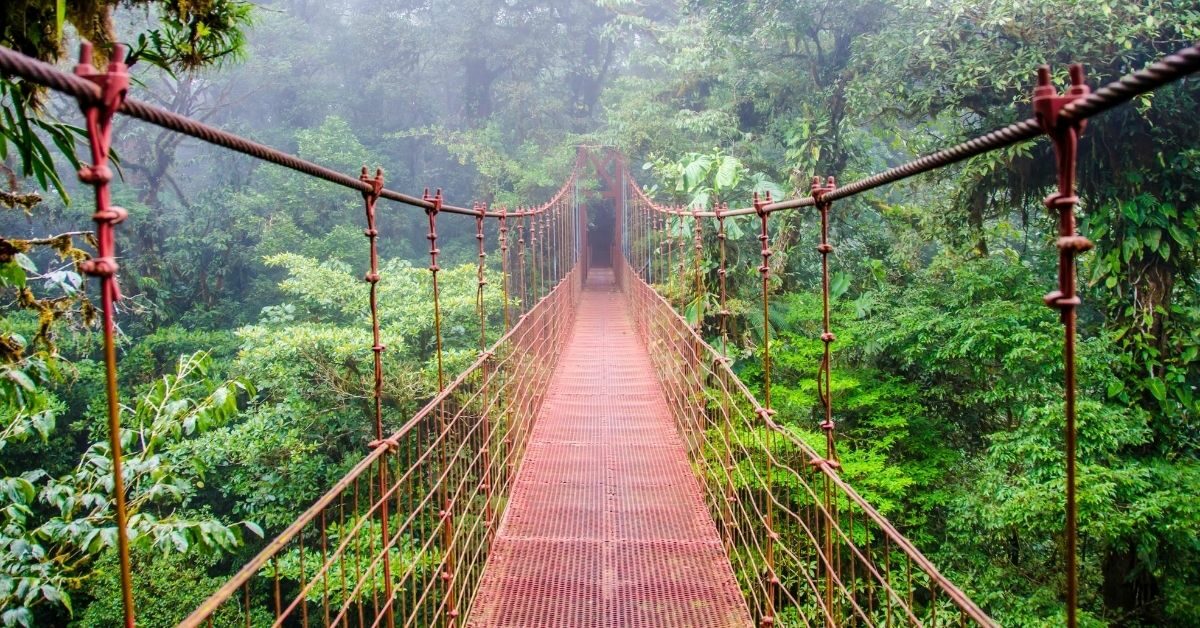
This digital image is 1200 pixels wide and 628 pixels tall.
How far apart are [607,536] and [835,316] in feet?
12.4

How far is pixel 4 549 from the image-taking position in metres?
1.70

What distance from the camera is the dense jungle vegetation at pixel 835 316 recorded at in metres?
1.84

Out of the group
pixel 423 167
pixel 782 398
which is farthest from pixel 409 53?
pixel 782 398

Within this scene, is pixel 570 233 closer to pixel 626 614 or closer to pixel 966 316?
pixel 966 316

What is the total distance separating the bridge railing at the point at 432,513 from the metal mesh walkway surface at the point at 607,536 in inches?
3.7

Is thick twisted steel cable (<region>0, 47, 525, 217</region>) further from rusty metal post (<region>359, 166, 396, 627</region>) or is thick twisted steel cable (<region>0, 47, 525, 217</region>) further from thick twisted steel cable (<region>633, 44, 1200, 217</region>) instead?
thick twisted steel cable (<region>633, 44, 1200, 217</region>)

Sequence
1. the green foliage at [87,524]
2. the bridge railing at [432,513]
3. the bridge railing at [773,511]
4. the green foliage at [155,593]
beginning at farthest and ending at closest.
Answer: the green foliage at [155,593] < the green foliage at [87,524] < the bridge railing at [773,511] < the bridge railing at [432,513]

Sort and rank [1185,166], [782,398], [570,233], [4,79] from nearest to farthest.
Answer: [4,79]
[1185,166]
[782,398]
[570,233]

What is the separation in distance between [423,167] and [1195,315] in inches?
479

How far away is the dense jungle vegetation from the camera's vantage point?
184cm

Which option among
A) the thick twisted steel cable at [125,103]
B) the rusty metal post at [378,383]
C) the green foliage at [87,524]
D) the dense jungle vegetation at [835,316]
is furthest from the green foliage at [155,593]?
the thick twisted steel cable at [125,103]

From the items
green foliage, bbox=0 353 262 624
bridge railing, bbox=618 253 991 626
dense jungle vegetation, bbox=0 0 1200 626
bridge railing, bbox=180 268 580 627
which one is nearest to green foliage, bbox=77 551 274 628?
dense jungle vegetation, bbox=0 0 1200 626

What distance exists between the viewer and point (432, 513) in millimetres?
1919

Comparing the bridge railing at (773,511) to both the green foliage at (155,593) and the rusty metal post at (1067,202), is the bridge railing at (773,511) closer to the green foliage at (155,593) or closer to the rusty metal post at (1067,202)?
the rusty metal post at (1067,202)
